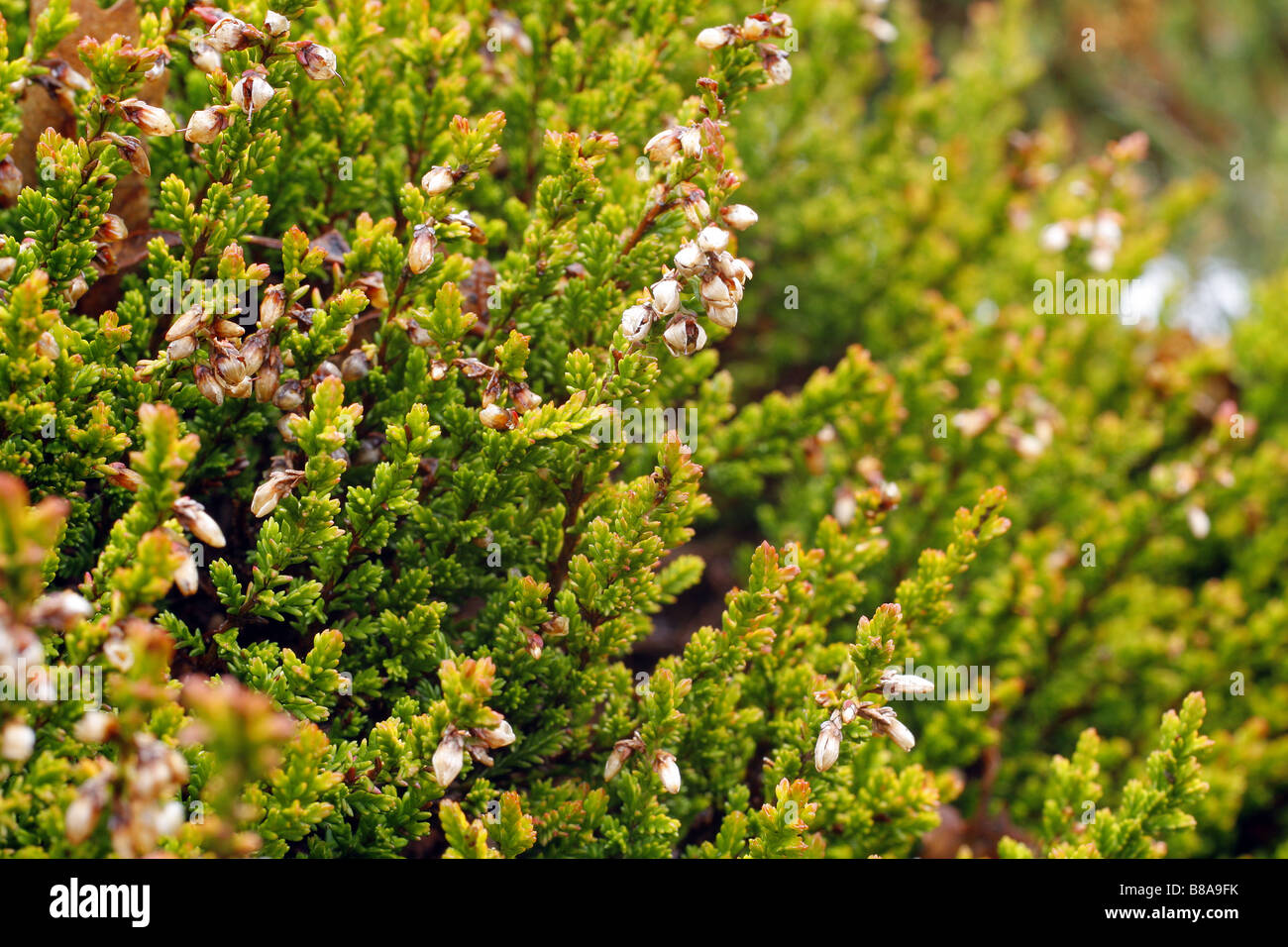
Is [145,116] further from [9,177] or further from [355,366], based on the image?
[355,366]

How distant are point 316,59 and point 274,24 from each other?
74mm

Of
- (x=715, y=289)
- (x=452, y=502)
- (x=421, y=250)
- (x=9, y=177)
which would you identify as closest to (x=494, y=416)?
(x=452, y=502)

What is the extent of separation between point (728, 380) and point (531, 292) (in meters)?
0.47

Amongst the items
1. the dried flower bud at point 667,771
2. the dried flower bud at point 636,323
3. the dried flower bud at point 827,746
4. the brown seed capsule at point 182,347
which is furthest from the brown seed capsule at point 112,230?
the dried flower bud at point 827,746

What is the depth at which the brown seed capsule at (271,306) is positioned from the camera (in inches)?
52.7

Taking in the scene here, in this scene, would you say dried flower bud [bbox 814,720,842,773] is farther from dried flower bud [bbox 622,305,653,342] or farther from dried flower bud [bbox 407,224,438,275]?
dried flower bud [bbox 407,224,438,275]

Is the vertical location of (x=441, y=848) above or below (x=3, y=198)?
below

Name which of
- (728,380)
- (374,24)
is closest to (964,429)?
(728,380)

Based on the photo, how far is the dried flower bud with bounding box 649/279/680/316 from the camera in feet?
4.28

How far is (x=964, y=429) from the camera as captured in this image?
215 centimetres

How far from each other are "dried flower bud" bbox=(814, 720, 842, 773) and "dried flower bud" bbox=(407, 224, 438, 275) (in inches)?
36.7

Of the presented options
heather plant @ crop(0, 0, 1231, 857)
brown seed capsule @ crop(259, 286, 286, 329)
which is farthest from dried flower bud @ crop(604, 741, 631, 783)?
brown seed capsule @ crop(259, 286, 286, 329)

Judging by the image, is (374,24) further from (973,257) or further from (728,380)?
(973,257)
